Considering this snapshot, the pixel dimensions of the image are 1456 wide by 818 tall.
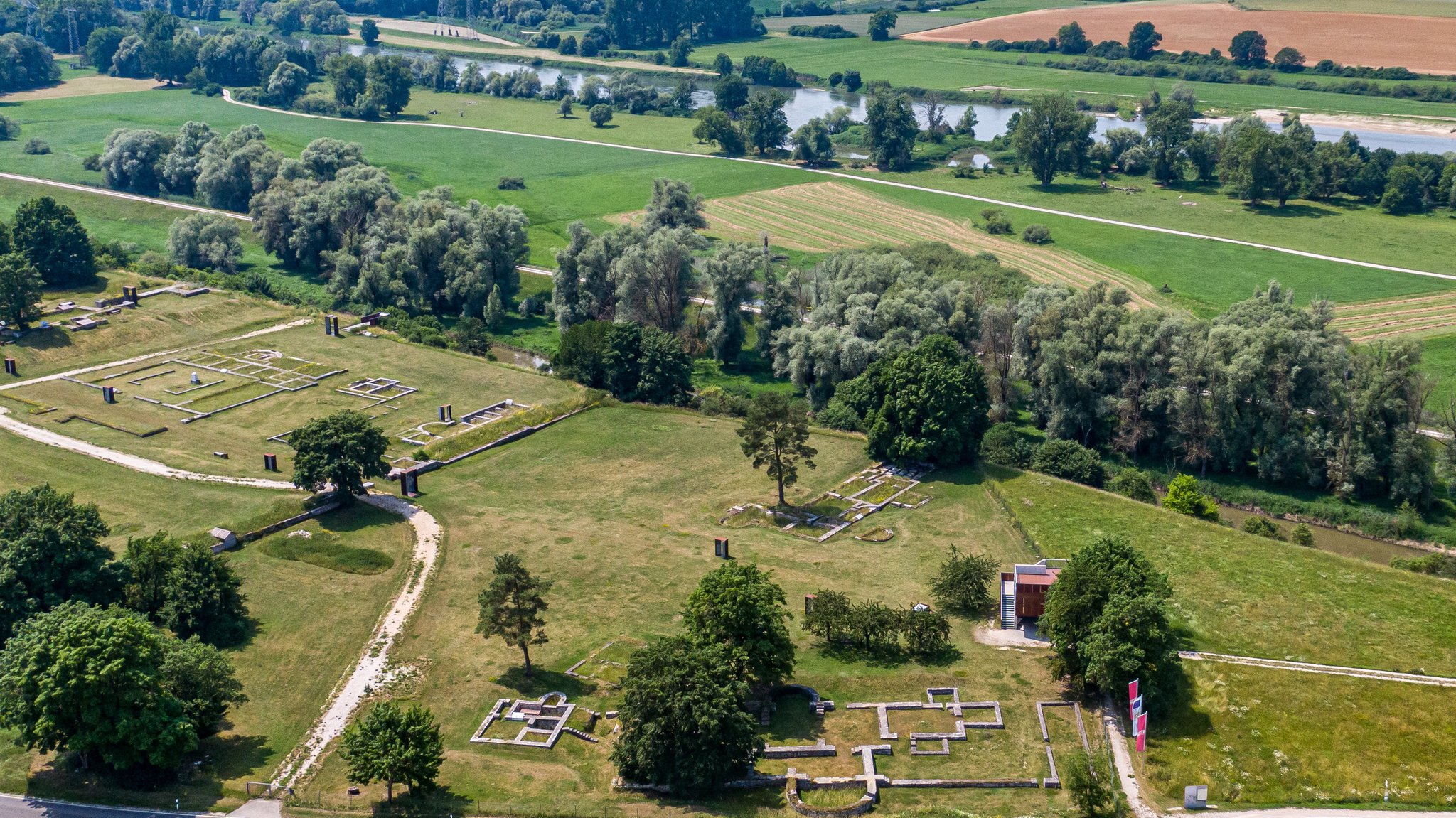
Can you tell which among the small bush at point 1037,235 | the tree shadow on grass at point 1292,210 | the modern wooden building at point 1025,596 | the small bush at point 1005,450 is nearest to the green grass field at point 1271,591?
the small bush at point 1005,450

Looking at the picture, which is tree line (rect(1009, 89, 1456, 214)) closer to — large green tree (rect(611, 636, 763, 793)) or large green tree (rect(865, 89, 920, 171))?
large green tree (rect(865, 89, 920, 171))

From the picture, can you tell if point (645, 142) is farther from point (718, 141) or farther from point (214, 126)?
point (214, 126)

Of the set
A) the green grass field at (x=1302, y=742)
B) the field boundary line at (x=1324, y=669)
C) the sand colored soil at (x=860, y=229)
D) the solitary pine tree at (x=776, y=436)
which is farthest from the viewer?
the sand colored soil at (x=860, y=229)

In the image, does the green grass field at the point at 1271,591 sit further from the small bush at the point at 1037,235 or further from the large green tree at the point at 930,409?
the small bush at the point at 1037,235

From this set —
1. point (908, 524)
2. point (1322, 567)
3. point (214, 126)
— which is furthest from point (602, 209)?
point (1322, 567)

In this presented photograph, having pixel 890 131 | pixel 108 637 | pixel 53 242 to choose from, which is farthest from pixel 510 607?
pixel 890 131

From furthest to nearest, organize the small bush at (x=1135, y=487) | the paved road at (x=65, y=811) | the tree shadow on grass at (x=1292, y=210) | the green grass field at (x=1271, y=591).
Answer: the tree shadow on grass at (x=1292, y=210), the small bush at (x=1135, y=487), the green grass field at (x=1271, y=591), the paved road at (x=65, y=811)

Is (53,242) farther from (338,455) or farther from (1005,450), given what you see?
(1005,450)
